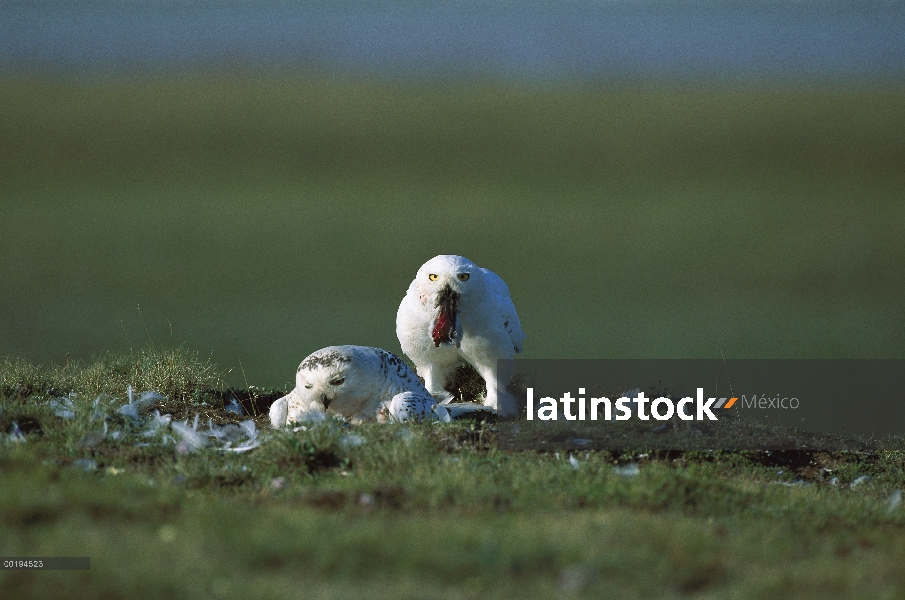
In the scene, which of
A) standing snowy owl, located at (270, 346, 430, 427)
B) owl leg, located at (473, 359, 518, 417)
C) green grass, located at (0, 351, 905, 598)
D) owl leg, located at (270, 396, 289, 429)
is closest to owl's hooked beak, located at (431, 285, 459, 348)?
standing snowy owl, located at (270, 346, 430, 427)

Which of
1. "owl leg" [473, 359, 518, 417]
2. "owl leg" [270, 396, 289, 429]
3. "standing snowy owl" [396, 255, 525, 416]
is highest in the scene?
→ "standing snowy owl" [396, 255, 525, 416]

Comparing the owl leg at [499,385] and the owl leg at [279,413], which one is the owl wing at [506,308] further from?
the owl leg at [279,413]

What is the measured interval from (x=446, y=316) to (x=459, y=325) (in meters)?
0.20

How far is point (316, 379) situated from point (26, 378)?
3.54 meters

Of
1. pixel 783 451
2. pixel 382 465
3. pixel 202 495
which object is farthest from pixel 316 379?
pixel 783 451

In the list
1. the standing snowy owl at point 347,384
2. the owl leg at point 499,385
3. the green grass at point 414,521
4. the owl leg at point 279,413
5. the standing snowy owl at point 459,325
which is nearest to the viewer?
the green grass at point 414,521

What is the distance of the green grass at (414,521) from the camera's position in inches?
192

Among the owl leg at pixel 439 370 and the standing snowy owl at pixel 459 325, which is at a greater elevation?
the standing snowy owl at pixel 459 325

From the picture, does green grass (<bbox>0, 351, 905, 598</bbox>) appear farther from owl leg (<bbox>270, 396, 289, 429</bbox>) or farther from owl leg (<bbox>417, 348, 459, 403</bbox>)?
owl leg (<bbox>417, 348, 459, 403</bbox>)

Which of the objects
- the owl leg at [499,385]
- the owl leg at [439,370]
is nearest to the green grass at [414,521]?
the owl leg at [499,385]

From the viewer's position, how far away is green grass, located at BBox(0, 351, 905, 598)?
4875mm

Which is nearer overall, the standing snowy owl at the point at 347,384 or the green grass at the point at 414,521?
the green grass at the point at 414,521

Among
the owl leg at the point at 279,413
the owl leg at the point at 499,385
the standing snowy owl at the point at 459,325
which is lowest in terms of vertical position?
the owl leg at the point at 279,413

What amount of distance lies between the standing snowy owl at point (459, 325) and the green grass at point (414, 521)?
152 centimetres
